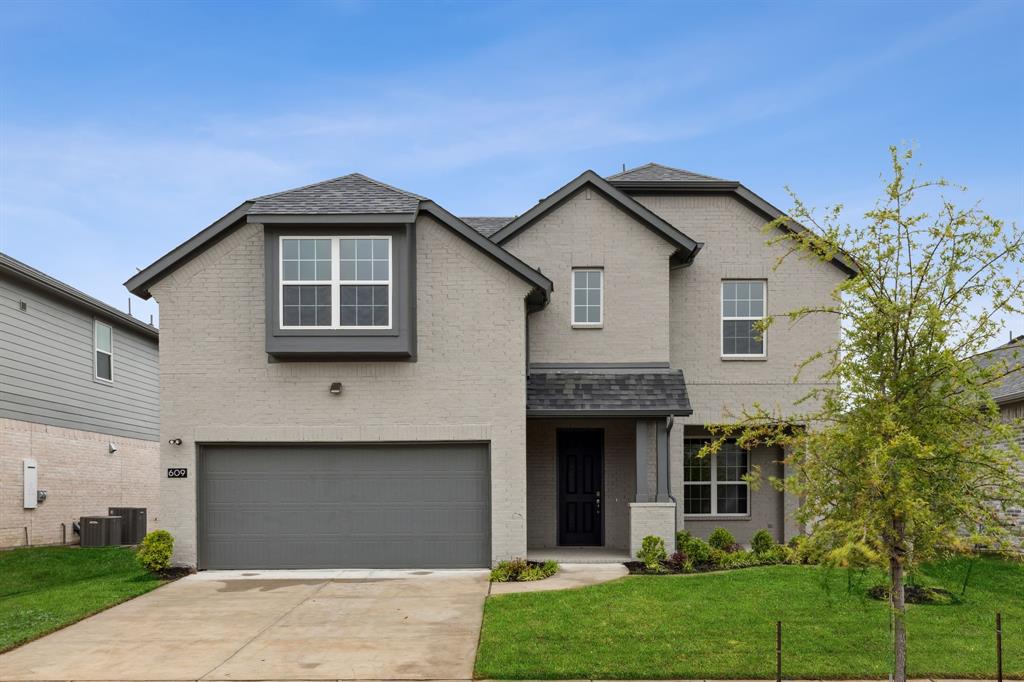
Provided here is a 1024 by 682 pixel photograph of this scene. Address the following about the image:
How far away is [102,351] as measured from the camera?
23.9m

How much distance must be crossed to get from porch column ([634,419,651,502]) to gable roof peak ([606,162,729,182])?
18.8 feet

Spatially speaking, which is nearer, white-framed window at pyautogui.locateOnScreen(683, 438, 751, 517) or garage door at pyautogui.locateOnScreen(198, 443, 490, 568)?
garage door at pyautogui.locateOnScreen(198, 443, 490, 568)

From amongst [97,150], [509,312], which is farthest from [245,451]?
[97,150]

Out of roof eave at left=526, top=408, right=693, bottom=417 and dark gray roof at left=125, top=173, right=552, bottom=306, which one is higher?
dark gray roof at left=125, top=173, right=552, bottom=306

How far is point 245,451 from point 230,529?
4.70ft

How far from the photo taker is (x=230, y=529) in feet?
52.8

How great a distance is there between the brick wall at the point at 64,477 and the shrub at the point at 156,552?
222 inches

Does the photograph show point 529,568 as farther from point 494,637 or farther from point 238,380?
point 238,380

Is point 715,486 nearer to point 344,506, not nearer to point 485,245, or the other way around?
point 485,245

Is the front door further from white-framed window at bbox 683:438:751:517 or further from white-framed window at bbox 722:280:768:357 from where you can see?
white-framed window at bbox 722:280:768:357

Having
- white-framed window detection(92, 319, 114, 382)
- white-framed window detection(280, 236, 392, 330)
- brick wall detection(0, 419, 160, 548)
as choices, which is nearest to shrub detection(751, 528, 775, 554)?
white-framed window detection(280, 236, 392, 330)

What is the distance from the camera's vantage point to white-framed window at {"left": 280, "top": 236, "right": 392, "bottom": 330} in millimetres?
15648

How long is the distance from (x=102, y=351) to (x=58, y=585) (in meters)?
9.90

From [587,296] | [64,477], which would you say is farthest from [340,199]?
[64,477]
